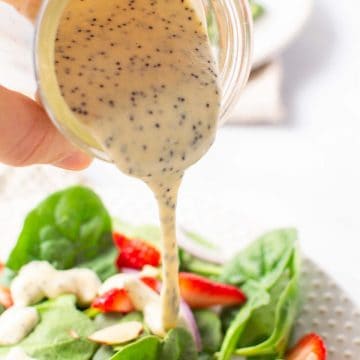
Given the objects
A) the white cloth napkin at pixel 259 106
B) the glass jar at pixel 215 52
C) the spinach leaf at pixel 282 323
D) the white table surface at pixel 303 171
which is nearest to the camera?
the glass jar at pixel 215 52

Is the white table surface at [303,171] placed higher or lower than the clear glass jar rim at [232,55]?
lower

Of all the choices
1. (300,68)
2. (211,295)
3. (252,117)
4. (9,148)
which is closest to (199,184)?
(252,117)

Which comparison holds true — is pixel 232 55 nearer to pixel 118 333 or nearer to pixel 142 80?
pixel 142 80

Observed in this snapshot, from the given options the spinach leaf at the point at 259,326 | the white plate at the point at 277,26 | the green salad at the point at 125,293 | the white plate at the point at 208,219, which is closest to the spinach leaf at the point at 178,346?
the green salad at the point at 125,293

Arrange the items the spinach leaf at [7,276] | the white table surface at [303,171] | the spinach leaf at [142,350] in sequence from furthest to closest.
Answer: the white table surface at [303,171]
the spinach leaf at [7,276]
the spinach leaf at [142,350]

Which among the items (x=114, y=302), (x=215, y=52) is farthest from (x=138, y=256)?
(x=215, y=52)

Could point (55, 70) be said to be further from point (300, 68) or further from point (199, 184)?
point (300, 68)

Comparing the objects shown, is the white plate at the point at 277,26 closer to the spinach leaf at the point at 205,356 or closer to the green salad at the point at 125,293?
the green salad at the point at 125,293

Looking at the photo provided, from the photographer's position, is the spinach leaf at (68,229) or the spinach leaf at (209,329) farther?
the spinach leaf at (68,229)
